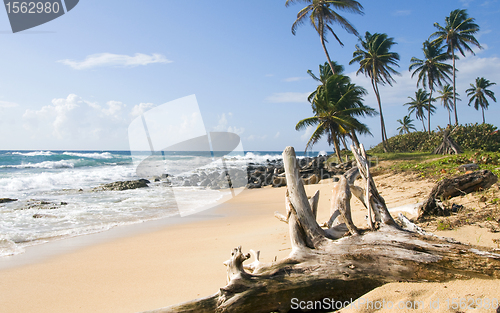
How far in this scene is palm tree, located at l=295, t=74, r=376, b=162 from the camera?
67.9 feet

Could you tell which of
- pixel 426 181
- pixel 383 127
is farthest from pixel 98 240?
pixel 383 127

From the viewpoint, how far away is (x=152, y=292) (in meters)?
3.56

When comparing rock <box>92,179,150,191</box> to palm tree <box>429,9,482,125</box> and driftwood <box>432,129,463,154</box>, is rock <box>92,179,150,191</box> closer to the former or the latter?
driftwood <box>432,129,463,154</box>

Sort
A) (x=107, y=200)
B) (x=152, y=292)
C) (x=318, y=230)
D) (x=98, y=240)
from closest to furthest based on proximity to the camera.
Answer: (x=318, y=230) → (x=152, y=292) → (x=98, y=240) → (x=107, y=200)

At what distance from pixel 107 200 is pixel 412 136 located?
31118 millimetres

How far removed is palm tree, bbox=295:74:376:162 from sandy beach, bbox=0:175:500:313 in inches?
565

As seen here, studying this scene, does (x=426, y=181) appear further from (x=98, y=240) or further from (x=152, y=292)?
(x=98, y=240)

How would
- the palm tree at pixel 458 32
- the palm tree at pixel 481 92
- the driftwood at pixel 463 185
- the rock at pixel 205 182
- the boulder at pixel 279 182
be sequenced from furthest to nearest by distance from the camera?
the palm tree at pixel 481 92 → the palm tree at pixel 458 32 → the rock at pixel 205 182 → the boulder at pixel 279 182 → the driftwood at pixel 463 185

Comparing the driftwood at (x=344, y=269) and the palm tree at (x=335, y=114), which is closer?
the driftwood at (x=344, y=269)

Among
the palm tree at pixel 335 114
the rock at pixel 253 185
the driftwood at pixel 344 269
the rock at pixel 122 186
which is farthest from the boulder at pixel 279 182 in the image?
the driftwood at pixel 344 269

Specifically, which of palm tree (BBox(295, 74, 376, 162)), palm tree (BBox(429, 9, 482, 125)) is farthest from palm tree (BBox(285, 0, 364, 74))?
palm tree (BBox(429, 9, 482, 125))

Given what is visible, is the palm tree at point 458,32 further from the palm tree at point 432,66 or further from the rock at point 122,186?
the rock at point 122,186

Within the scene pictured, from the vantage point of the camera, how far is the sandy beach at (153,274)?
261 centimetres

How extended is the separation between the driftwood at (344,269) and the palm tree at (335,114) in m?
18.2
